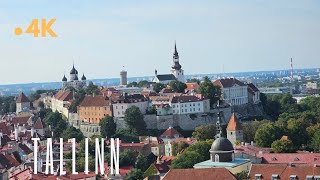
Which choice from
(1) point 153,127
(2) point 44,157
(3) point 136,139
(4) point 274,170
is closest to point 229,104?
(1) point 153,127

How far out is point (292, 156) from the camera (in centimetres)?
3903

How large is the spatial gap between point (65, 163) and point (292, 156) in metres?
14.1

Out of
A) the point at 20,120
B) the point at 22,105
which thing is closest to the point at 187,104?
the point at 20,120

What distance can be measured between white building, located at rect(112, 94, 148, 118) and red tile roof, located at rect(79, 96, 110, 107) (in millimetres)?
940

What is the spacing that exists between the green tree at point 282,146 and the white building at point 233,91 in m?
26.6

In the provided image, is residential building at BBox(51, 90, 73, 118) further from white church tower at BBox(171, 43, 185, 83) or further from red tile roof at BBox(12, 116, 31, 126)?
white church tower at BBox(171, 43, 185, 83)

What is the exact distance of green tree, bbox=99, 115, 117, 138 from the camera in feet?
192

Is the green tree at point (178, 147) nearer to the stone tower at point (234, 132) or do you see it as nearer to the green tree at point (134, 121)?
the stone tower at point (234, 132)

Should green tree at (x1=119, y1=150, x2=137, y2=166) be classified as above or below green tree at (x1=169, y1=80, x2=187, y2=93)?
below

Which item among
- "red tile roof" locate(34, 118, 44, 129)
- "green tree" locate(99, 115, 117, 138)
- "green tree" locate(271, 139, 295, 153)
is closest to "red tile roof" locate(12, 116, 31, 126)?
"red tile roof" locate(34, 118, 44, 129)

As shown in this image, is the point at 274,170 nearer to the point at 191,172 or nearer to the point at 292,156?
the point at 191,172

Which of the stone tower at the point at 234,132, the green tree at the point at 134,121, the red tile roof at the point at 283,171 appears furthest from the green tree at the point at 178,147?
the red tile roof at the point at 283,171

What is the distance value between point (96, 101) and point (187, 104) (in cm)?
820

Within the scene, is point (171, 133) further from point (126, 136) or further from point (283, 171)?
point (283, 171)
